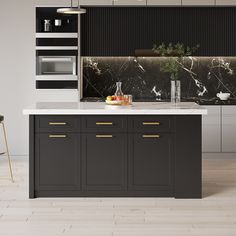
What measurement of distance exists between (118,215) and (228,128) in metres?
3.77

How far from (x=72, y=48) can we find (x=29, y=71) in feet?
2.17

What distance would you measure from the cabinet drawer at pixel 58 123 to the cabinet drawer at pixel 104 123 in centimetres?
9

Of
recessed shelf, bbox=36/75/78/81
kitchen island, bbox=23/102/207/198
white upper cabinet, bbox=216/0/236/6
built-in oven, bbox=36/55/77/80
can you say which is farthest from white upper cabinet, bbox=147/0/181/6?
kitchen island, bbox=23/102/207/198

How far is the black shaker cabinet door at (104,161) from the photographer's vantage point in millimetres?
6469

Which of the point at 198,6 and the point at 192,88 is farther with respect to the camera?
the point at 192,88

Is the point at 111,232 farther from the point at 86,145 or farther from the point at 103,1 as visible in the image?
the point at 103,1

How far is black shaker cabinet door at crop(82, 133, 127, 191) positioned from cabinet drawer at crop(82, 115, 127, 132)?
5 centimetres

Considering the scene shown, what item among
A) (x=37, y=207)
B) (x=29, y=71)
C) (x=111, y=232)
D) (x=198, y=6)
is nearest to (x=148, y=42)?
(x=198, y=6)

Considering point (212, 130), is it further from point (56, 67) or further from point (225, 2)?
point (56, 67)

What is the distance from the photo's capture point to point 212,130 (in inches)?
362

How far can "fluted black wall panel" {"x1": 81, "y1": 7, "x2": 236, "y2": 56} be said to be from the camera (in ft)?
30.7

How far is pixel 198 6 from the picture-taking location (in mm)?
9141

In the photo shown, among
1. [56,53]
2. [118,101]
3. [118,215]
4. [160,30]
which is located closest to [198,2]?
[160,30]

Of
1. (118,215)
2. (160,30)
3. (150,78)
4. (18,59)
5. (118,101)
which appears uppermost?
(160,30)
